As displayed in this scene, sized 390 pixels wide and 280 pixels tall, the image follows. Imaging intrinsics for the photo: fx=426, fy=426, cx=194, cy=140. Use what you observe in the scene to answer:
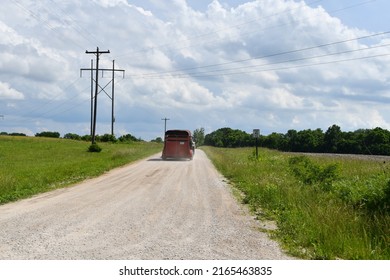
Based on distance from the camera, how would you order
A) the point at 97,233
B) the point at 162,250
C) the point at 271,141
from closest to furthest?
the point at 162,250 < the point at 97,233 < the point at 271,141


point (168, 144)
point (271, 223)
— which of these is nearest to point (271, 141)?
point (168, 144)

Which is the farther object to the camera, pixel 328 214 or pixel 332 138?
pixel 332 138

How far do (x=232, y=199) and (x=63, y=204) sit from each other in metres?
5.46

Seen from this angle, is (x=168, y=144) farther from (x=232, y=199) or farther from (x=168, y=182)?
(x=232, y=199)

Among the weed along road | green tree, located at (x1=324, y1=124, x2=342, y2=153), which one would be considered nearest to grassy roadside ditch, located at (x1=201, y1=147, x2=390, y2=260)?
the weed along road

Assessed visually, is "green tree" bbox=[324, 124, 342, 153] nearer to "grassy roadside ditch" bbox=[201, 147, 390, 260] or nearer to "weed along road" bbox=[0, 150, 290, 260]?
"grassy roadside ditch" bbox=[201, 147, 390, 260]

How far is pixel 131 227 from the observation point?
9258mm

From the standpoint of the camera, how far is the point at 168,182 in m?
19.4

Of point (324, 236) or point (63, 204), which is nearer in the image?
point (324, 236)

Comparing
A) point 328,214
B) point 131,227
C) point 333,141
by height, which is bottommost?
point 131,227

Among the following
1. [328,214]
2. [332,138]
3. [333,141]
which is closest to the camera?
[328,214]

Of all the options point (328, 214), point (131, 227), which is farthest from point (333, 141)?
point (131, 227)

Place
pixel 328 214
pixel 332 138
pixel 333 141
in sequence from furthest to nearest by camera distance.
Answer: pixel 332 138 → pixel 333 141 → pixel 328 214

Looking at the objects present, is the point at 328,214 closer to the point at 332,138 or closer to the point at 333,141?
the point at 333,141
